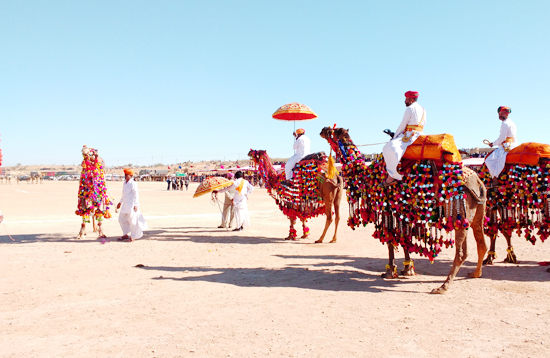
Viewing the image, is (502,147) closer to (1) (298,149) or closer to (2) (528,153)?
(2) (528,153)

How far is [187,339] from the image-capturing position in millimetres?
4191

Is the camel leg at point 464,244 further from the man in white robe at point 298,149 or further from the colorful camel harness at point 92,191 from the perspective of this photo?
the colorful camel harness at point 92,191

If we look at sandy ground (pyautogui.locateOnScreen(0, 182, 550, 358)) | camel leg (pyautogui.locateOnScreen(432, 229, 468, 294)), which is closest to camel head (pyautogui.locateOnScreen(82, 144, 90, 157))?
sandy ground (pyautogui.locateOnScreen(0, 182, 550, 358))

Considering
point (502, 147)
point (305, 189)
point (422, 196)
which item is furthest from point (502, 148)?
point (305, 189)

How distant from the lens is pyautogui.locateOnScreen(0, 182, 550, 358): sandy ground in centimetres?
402

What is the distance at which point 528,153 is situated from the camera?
7.05 meters

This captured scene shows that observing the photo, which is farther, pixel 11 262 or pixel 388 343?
pixel 11 262

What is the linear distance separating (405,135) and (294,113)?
22.0 ft

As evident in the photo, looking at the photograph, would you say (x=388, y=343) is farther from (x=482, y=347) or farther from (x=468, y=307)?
(x=468, y=307)

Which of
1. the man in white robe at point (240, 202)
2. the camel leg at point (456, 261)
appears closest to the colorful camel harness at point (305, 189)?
the man in white robe at point (240, 202)

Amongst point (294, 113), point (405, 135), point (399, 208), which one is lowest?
point (399, 208)

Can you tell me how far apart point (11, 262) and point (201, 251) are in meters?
3.86

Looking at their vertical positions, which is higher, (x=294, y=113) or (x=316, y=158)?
(x=294, y=113)

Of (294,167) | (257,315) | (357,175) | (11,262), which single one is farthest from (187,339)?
(294,167)
